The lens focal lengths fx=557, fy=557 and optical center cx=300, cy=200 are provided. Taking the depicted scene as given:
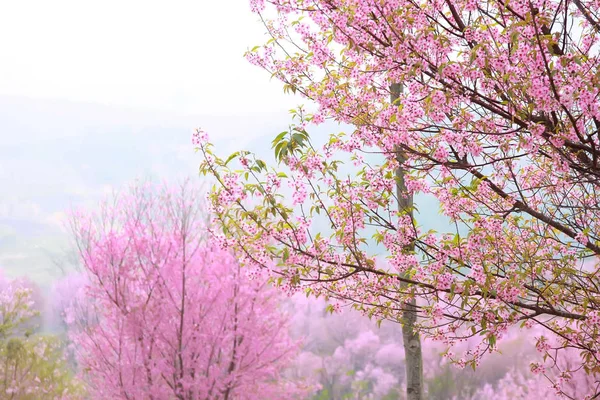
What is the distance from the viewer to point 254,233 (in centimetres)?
321

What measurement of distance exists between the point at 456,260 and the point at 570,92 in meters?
1.15

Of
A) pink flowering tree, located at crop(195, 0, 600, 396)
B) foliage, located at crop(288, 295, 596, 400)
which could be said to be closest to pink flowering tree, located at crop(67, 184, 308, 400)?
pink flowering tree, located at crop(195, 0, 600, 396)

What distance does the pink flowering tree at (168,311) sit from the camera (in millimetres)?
6090

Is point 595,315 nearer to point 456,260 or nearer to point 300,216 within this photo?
point 456,260

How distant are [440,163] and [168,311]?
4370mm

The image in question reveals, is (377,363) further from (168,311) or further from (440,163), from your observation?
(440,163)

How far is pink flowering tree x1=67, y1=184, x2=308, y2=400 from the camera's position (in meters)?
6.09

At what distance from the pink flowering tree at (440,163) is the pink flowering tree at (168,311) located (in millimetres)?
3049

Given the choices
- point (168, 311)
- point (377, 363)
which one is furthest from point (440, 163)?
point (377, 363)

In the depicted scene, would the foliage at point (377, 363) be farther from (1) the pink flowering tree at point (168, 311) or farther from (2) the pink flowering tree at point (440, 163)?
(2) the pink flowering tree at point (440, 163)

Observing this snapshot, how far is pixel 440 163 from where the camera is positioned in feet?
8.93

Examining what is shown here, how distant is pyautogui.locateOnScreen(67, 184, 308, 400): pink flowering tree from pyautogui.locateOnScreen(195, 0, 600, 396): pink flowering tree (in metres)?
3.05

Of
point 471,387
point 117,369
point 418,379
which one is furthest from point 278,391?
point 471,387

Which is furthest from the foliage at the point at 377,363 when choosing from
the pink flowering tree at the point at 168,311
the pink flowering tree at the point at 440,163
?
the pink flowering tree at the point at 440,163
